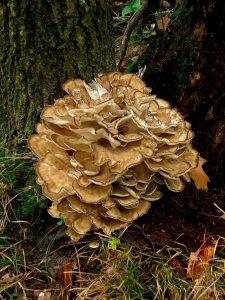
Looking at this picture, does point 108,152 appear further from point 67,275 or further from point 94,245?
point 67,275

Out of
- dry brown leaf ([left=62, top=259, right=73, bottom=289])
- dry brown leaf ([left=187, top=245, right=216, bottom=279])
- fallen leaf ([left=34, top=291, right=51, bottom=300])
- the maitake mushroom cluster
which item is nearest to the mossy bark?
the maitake mushroom cluster

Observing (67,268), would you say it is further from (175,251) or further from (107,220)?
(175,251)

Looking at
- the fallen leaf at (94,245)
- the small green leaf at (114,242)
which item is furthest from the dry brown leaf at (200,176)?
the fallen leaf at (94,245)

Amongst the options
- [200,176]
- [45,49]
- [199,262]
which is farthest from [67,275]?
[45,49]

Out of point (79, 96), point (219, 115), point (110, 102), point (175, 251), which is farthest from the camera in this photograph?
point (219, 115)

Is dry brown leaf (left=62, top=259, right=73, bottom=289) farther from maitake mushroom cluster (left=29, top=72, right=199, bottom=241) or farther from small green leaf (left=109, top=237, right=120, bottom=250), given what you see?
small green leaf (left=109, top=237, right=120, bottom=250)

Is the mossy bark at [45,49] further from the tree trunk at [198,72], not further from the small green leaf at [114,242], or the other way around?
the small green leaf at [114,242]

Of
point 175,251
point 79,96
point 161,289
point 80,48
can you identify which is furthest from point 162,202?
point 80,48
